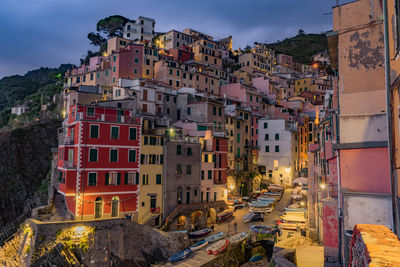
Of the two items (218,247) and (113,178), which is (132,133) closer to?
(113,178)

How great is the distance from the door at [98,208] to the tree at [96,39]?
68789mm

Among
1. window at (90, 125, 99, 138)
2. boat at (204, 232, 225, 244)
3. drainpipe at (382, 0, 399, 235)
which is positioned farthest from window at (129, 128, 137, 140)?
drainpipe at (382, 0, 399, 235)

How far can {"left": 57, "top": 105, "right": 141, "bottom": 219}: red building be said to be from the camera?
28359 millimetres

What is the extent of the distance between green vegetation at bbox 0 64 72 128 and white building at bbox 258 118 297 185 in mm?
47204

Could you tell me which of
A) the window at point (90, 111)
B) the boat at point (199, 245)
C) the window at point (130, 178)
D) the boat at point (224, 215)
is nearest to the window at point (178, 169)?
the window at point (130, 178)

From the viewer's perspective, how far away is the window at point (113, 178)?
3020 centimetres

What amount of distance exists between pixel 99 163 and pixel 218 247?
14.2 metres

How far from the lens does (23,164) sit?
57094 millimetres

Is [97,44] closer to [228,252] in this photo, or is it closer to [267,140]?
[267,140]

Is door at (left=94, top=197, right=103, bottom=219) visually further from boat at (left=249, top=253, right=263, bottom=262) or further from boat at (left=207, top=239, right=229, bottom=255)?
boat at (left=249, top=253, right=263, bottom=262)

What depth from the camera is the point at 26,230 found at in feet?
82.1

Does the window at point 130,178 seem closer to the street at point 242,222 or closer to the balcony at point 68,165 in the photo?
the balcony at point 68,165

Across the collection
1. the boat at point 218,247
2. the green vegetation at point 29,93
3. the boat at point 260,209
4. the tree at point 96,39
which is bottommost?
the boat at point 218,247

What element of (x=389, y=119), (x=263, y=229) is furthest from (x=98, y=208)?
(x=389, y=119)
